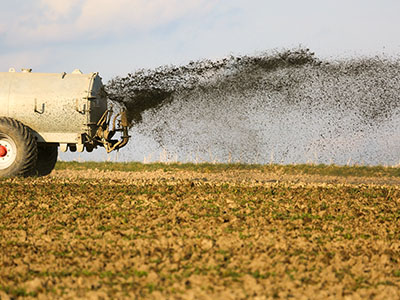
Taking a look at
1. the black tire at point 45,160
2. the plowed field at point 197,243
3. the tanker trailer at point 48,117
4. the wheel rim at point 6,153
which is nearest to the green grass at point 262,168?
the black tire at point 45,160

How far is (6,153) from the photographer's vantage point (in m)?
16.2

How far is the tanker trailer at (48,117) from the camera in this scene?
15.9 m

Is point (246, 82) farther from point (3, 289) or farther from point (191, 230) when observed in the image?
point (3, 289)

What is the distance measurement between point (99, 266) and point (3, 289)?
112cm

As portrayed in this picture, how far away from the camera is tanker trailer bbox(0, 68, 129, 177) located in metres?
15.9

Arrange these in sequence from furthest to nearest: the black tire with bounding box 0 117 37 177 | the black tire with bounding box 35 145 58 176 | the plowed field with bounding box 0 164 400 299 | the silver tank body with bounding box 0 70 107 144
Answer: the black tire with bounding box 35 145 58 176 → the silver tank body with bounding box 0 70 107 144 → the black tire with bounding box 0 117 37 177 → the plowed field with bounding box 0 164 400 299

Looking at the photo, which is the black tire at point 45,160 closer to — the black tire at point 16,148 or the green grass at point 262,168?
the black tire at point 16,148

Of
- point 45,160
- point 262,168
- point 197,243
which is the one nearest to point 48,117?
point 45,160

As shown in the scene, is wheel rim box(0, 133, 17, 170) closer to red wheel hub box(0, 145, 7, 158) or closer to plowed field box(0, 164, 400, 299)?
red wheel hub box(0, 145, 7, 158)

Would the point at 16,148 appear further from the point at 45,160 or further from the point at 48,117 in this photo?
the point at 45,160

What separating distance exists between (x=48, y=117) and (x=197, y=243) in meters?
9.53

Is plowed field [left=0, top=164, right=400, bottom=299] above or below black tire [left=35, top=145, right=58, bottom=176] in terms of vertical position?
below

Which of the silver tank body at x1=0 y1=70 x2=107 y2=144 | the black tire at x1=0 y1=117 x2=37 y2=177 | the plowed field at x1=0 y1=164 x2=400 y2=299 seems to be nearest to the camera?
the plowed field at x1=0 y1=164 x2=400 y2=299

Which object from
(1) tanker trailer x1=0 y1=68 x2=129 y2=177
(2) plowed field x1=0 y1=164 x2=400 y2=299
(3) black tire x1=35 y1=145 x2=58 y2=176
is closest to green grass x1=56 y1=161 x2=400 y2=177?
(3) black tire x1=35 y1=145 x2=58 y2=176
